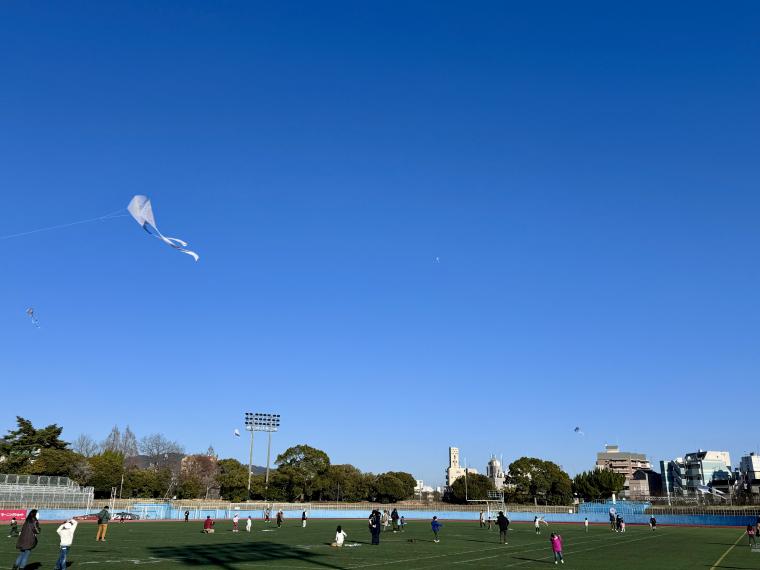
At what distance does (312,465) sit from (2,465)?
57900mm

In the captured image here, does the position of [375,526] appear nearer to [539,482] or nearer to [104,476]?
[104,476]

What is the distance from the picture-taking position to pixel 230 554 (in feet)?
102

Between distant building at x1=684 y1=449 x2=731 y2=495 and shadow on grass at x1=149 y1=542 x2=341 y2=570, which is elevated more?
distant building at x1=684 y1=449 x2=731 y2=495

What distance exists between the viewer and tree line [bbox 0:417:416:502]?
110 m

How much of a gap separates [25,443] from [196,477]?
1397 inches

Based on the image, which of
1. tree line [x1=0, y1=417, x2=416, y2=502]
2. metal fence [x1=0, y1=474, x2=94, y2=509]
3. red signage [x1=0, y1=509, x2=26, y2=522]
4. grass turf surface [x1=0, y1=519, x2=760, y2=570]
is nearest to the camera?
grass turf surface [x1=0, y1=519, x2=760, y2=570]

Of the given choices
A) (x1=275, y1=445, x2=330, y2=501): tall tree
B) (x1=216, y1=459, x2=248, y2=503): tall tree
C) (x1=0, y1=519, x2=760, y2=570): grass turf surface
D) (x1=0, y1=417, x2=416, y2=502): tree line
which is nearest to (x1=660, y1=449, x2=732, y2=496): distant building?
(x1=0, y1=417, x2=416, y2=502): tree line

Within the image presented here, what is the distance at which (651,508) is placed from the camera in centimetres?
10319

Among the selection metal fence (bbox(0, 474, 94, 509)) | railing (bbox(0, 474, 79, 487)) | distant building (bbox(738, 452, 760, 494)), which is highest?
distant building (bbox(738, 452, 760, 494))

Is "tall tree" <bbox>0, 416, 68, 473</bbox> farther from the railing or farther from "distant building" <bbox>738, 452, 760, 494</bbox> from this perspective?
"distant building" <bbox>738, 452, 760, 494</bbox>

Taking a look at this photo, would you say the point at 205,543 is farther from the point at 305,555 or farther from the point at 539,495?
the point at 539,495

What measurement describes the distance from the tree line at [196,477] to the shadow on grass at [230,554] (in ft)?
270

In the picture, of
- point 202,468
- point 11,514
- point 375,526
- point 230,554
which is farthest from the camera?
point 202,468

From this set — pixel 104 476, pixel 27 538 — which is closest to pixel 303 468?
pixel 104 476
